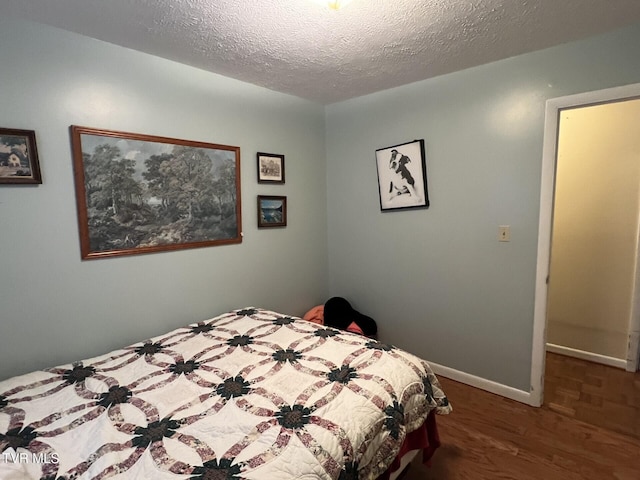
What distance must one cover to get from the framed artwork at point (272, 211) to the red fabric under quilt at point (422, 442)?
5.77ft

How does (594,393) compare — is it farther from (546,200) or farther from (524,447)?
(546,200)

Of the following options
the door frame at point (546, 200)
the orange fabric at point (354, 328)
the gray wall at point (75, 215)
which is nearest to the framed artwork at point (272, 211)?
the gray wall at point (75, 215)

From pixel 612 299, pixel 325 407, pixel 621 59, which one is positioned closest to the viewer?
pixel 325 407

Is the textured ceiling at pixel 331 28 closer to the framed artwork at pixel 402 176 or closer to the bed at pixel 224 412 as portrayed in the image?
the framed artwork at pixel 402 176

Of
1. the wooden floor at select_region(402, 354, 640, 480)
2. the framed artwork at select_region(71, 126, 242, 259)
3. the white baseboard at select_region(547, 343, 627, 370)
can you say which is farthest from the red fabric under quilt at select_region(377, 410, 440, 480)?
the white baseboard at select_region(547, 343, 627, 370)

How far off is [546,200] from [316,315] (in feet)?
6.52

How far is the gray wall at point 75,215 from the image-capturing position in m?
1.56

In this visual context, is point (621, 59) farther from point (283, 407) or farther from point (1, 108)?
point (1, 108)

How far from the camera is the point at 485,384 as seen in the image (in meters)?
2.39

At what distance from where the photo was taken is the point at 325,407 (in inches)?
A: 48.8

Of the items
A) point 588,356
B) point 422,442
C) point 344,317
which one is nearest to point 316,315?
point 344,317

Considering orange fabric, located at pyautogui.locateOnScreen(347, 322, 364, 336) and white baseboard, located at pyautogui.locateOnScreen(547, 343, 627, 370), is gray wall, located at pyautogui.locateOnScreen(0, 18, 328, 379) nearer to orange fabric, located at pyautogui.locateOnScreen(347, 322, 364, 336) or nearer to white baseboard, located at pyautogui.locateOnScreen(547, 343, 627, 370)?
orange fabric, located at pyautogui.locateOnScreen(347, 322, 364, 336)

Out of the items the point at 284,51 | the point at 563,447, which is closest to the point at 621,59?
the point at 284,51

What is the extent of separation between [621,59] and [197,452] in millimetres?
2737
